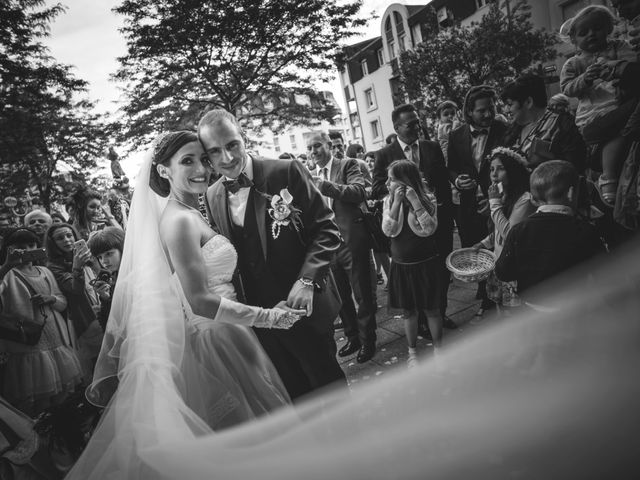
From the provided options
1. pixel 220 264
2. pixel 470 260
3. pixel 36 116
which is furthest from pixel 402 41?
pixel 220 264

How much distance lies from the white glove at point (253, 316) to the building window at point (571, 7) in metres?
24.3

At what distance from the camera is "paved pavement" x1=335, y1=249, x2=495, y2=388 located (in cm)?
372

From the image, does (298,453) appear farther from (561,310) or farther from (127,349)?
(561,310)

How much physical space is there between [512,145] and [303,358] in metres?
2.96

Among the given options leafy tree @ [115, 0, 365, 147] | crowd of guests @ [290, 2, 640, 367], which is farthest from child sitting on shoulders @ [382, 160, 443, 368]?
leafy tree @ [115, 0, 365, 147]

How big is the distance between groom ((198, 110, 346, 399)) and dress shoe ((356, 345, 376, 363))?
157 centimetres

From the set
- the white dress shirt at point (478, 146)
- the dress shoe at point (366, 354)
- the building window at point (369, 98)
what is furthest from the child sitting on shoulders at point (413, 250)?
the building window at point (369, 98)

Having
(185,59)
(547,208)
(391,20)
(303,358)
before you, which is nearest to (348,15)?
(185,59)

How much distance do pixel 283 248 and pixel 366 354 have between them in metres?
2.24

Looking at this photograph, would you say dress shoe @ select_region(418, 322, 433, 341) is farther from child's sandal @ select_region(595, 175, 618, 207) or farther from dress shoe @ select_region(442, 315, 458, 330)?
child's sandal @ select_region(595, 175, 618, 207)

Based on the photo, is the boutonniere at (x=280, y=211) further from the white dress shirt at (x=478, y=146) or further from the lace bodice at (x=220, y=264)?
the white dress shirt at (x=478, y=146)

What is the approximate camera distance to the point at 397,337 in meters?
4.33

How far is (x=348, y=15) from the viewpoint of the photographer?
11070 mm

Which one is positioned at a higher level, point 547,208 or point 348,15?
point 348,15
